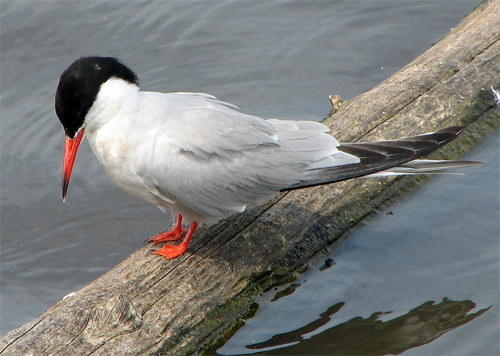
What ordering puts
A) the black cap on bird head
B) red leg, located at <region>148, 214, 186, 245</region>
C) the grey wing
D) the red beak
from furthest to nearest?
red leg, located at <region>148, 214, 186, 245</region> → the red beak → the grey wing → the black cap on bird head

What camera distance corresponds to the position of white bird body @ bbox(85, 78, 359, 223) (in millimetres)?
3986

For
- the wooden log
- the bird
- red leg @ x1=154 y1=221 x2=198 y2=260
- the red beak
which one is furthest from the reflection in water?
the red beak

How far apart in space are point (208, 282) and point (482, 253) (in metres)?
1.78

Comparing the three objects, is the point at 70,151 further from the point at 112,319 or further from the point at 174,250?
the point at 112,319

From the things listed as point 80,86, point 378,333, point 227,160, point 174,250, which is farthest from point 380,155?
point 80,86

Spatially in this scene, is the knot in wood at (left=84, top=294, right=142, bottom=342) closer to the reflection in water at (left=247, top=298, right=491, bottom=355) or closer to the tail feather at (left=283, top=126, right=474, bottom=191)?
the reflection in water at (left=247, top=298, right=491, bottom=355)

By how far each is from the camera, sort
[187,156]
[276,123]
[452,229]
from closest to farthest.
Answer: [187,156], [276,123], [452,229]

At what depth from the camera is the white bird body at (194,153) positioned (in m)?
3.99

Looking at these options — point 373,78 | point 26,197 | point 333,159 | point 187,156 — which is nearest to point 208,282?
point 187,156

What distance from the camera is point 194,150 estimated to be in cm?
396

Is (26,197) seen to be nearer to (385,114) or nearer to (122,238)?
(122,238)

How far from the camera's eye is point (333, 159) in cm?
411

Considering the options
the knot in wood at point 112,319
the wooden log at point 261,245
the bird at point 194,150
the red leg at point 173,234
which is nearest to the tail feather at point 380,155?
the bird at point 194,150

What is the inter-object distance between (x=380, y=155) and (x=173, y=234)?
54.3 inches
